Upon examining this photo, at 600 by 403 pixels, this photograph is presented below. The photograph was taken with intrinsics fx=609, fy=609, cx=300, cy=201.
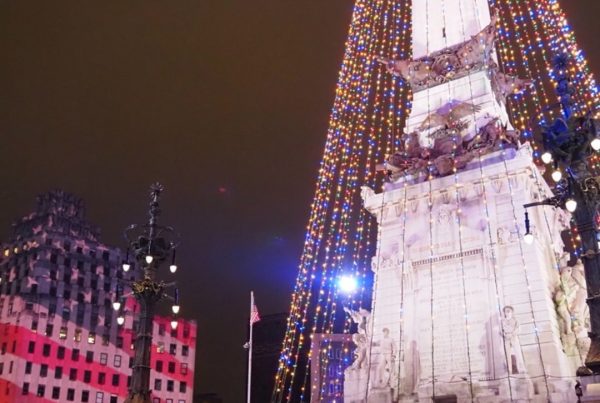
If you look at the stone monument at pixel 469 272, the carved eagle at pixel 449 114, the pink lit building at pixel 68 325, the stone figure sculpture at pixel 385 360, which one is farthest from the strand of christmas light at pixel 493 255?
the pink lit building at pixel 68 325

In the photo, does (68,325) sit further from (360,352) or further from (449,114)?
(449,114)

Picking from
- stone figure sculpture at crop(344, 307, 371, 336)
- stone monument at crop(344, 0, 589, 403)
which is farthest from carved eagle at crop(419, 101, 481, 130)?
stone figure sculpture at crop(344, 307, 371, 336)

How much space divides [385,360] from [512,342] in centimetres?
478

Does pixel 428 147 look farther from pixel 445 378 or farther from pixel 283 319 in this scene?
pixel 283 319

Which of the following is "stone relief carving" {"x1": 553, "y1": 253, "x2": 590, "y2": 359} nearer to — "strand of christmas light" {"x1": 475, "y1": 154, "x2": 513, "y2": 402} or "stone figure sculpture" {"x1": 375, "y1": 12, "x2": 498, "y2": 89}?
"strand of christmas light" {"x1": 475, "y1": 154, "x2": 513, "y2": 402}

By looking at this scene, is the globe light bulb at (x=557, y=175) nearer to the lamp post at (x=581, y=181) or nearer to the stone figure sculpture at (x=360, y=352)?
the lamp post at (x=581, y=181)

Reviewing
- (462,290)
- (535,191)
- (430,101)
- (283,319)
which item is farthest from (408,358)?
(283,319)

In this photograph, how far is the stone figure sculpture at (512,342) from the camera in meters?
20.1

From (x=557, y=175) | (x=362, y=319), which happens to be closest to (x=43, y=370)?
(x=362, y=319)

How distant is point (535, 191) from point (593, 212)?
41.3 feet

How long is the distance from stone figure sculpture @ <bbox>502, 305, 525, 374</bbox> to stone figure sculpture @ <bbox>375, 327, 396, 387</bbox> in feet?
14.3

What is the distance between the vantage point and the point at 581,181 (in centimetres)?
1266

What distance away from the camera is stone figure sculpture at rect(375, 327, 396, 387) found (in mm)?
22609

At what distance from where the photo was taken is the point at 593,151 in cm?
1329
